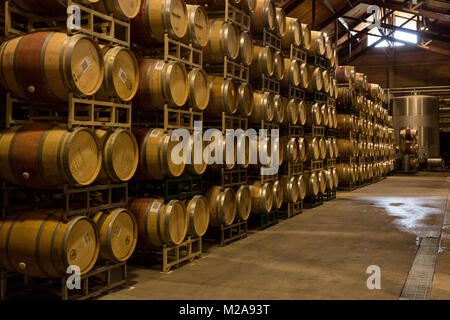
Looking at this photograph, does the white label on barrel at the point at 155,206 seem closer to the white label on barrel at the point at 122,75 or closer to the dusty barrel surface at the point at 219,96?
the white label on barrel at the point at 122,75

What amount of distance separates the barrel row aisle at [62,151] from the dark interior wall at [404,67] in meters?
30.6

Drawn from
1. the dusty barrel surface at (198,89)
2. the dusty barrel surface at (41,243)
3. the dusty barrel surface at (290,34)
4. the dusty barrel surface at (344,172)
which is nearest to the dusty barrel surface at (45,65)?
the dusty barrel surface at (41,243)

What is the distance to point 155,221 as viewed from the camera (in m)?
5.95

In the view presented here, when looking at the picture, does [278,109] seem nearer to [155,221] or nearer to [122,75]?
[155,221]

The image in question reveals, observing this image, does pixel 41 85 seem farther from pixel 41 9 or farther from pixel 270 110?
pixel 270 110

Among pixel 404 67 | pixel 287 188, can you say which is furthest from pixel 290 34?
pixel 404 67

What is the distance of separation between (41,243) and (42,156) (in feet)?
2.77

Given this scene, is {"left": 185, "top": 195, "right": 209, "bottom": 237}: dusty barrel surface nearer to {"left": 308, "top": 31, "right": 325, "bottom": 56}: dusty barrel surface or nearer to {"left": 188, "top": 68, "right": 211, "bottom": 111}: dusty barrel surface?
{"left": 188, "top": 68, "right": 211, "bottom": 111}: dusty barrel surface

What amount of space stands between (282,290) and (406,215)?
706 centimetres

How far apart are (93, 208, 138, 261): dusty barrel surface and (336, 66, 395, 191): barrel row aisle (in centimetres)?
1243

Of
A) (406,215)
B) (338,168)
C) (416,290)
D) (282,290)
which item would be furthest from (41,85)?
(338,168)

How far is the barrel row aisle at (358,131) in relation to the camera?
54.4 ft

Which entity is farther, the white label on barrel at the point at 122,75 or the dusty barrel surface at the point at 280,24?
the dusty barrel surface at the point at 280,24
